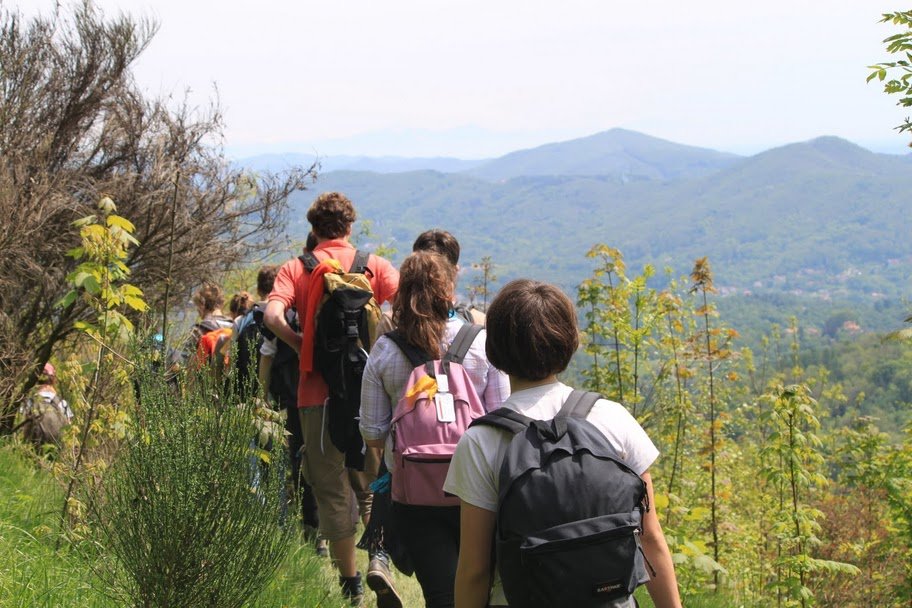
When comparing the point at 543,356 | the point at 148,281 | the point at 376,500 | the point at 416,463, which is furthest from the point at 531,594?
the point at 148,281

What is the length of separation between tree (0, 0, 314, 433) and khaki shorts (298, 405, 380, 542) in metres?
2.48

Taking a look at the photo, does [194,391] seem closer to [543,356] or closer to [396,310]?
[396,310]

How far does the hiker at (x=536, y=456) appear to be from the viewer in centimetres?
202

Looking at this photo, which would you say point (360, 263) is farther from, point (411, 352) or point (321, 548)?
point (321, 548)

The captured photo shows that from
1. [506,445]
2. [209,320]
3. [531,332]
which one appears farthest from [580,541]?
[209,320]

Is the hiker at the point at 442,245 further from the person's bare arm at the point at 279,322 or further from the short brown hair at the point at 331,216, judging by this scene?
the person's bare arm at the point at 279,322

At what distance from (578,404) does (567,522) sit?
35cm

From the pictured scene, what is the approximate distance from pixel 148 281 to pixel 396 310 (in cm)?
471

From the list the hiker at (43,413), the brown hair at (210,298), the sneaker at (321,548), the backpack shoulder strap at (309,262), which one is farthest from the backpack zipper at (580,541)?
the hiker at (43,413)

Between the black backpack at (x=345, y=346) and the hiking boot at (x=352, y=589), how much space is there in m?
0.60

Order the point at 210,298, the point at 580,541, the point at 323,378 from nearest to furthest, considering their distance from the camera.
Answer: the point at 580,541 → the point at 323,378 → the point at 210,298

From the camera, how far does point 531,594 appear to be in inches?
80.8

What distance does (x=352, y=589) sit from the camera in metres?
4.50

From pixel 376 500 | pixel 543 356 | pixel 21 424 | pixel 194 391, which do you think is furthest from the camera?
pixel 21 424
